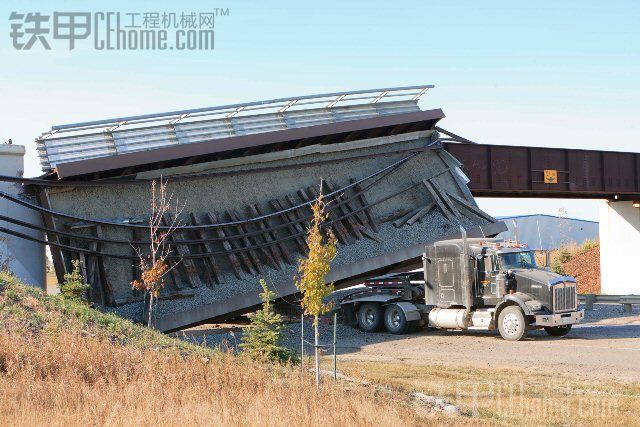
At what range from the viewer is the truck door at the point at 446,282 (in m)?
24.6

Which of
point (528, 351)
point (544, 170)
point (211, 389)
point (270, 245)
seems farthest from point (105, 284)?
point (544, 170)

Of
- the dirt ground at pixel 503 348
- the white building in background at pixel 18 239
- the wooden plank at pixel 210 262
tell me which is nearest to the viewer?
the dirt ground at pixel 503 348

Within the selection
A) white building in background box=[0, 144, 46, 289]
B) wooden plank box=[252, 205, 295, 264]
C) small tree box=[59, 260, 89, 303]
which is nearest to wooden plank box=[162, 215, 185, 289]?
small tree box=[59, 260, 89, 303]

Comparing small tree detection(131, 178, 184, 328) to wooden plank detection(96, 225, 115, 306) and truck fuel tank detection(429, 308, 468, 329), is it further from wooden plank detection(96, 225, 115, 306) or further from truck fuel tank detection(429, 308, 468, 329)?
truck fuel tank detection(429, 308, 468, 329)

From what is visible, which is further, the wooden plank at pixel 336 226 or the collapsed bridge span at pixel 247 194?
the wooden plank at pixel 336 226

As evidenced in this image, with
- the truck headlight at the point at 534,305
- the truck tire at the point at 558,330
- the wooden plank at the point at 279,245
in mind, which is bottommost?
the truck tire at the point at 558,330

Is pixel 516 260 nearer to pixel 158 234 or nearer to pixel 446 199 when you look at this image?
pixel 446 199

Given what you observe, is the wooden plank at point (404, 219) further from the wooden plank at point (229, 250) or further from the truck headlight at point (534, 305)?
the truck headlight at point (534, 305)

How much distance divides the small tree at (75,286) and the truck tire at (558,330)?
1274 centimetres

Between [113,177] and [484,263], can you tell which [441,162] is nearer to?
[484,263]

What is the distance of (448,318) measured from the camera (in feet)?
80.2

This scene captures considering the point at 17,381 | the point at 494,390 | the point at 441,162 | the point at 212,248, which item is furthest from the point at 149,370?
the point at 441,162

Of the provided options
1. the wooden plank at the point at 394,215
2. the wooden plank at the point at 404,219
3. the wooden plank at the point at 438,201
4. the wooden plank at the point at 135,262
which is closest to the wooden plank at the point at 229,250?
the wooden plank at the point at 135,262

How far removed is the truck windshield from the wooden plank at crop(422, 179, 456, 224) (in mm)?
8107
